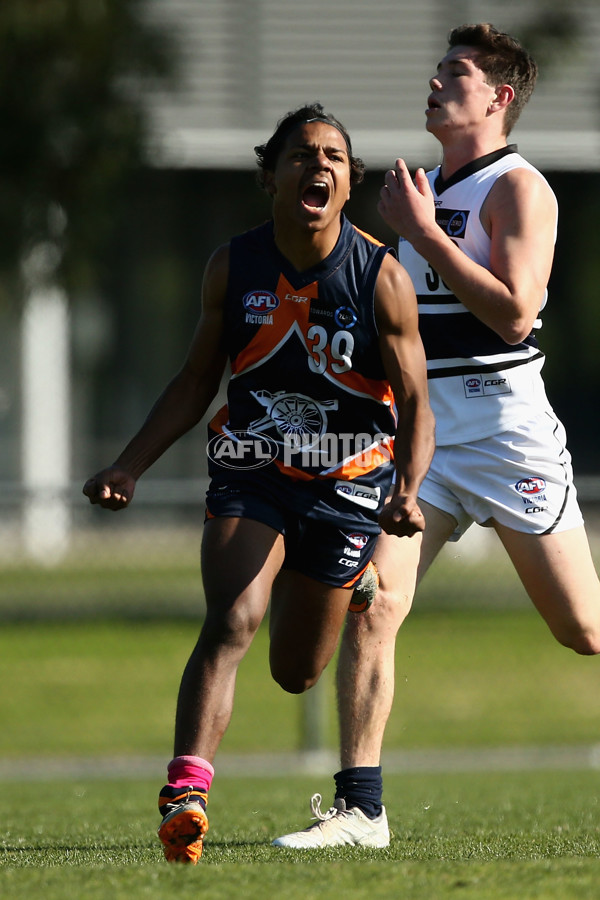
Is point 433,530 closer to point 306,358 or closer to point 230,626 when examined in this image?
point 306,358

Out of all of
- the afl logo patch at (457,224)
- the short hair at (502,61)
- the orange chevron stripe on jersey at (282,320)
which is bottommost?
the orange chevron stripe on jersey at (282,320)

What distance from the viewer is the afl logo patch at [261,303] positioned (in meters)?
4.46

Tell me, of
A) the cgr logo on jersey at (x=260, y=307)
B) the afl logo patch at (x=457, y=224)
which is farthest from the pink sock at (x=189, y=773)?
the afl logo patch at (x=457, y=224)

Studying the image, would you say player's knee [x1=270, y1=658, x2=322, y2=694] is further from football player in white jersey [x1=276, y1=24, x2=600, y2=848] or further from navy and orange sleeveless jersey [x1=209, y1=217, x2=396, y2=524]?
navy and orange sleeveless jersey [x1=209, y1=217, x2=396, y2=524]

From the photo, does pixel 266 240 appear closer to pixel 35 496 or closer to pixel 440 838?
pixel 440 838

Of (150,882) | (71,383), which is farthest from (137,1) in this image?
(150,882)

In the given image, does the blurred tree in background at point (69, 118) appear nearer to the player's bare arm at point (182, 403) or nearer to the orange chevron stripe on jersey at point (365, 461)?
the player's bare arm at point (182, 403)

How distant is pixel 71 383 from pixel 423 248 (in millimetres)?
13379

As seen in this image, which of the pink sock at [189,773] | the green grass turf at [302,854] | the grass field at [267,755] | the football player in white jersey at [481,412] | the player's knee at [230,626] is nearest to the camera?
the green grass turf at [302,854]

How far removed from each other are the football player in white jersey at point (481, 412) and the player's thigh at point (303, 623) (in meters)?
0.34

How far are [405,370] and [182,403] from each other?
0.75m

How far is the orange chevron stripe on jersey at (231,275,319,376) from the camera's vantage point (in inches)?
175

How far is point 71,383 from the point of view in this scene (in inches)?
697

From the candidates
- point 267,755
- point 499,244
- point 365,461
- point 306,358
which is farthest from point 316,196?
point 267,755
